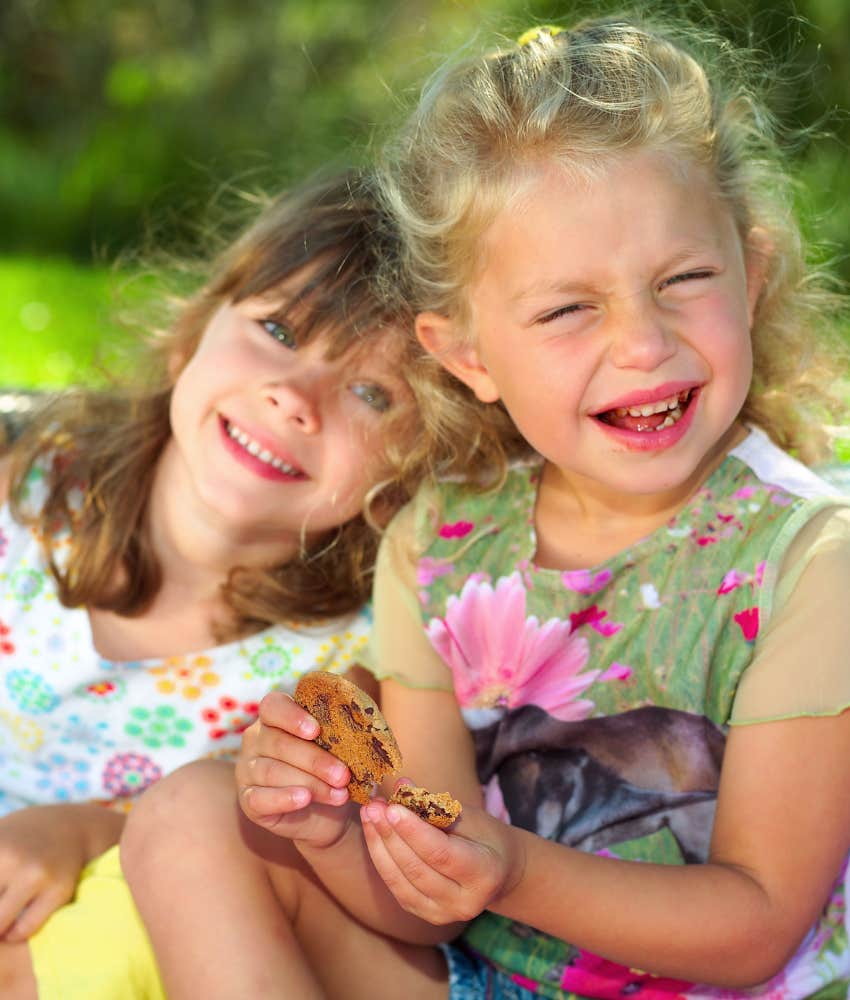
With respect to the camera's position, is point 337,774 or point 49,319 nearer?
point 337,774

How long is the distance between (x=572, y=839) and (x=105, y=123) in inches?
323

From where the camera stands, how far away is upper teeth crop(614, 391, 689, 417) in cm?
178

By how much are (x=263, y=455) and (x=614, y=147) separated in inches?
30.2

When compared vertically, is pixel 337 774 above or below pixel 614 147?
below

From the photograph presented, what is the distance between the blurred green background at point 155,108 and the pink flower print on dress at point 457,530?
3548mm

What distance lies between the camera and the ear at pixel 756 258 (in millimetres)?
1933

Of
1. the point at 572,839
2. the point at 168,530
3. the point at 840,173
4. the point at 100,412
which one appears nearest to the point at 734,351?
the point at 572,839

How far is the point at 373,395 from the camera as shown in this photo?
2.18 metres

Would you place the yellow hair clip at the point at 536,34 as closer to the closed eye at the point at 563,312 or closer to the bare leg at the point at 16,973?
the closed eye at the point at 563,312

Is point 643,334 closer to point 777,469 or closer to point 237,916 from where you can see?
point 777,469

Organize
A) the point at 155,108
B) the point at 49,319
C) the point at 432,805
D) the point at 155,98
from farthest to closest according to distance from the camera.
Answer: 1. the point at 155,98
2. the point at 155,108
3. the point at 49,319
4. the point at 432,805

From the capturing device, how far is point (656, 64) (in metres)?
1.84

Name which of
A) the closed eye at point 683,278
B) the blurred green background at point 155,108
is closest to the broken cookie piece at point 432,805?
the closed eye at point 683,278

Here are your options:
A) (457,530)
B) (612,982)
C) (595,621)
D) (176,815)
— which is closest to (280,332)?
(457,530)
